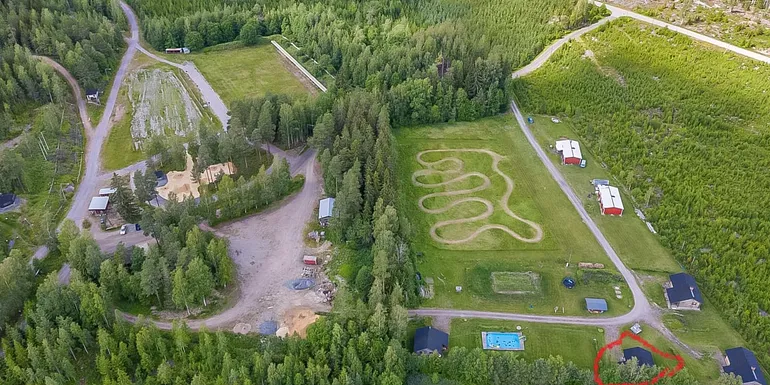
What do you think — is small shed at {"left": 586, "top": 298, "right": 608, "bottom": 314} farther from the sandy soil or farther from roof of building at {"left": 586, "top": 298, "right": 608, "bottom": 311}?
the sandy soil

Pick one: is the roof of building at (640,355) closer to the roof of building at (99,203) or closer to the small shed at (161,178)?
the small shed at (161,178)

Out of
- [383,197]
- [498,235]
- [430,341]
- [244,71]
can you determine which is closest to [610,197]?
[498,235]

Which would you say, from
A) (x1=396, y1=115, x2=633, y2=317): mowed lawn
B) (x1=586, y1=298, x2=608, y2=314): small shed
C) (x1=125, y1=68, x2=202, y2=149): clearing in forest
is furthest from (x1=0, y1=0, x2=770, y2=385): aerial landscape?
(x1=586, y1=298, x2=608, y2=314): small shed

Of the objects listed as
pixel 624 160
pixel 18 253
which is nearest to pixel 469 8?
pixel 624 160

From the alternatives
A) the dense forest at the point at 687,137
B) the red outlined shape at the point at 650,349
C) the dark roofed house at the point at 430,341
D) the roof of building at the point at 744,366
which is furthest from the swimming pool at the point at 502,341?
the dense forest at the point at 687,137

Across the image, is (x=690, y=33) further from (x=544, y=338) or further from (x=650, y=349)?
(x=544, y=338)

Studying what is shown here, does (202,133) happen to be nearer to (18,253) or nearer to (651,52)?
(18,253)

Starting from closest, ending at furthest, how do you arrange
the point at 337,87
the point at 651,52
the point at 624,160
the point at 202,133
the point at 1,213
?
the point at 1,213 → the point at 202,133 → the point at 624,160 → the point at 337,87 → the point at 651,52
